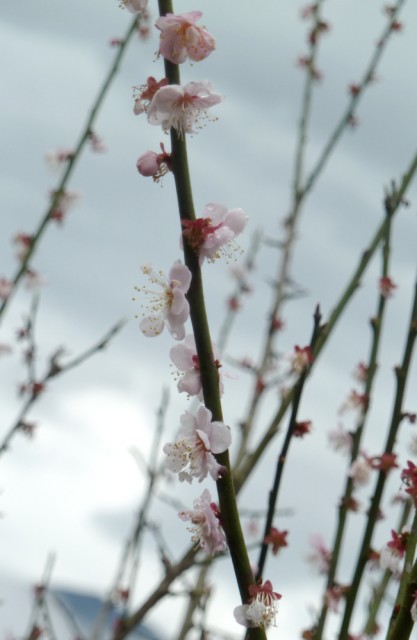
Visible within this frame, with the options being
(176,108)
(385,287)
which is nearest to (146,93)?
(176,108)

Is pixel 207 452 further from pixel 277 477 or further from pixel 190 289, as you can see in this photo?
pixel 277 477

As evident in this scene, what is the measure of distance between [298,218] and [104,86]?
1831 mm

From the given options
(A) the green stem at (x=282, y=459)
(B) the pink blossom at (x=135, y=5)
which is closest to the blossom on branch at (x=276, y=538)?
(A) the green stem at (x=282, y=459)

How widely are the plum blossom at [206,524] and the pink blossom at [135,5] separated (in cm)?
94

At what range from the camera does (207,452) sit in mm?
1288

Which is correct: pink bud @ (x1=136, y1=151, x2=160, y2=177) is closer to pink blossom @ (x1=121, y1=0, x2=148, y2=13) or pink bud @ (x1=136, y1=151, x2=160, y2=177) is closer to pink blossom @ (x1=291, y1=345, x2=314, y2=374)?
pink blossom @ (x1=121, y1=0, x2=148, y2=13)

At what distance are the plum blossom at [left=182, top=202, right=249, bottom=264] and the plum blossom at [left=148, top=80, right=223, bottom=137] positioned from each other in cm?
15

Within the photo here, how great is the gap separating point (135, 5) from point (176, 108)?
30 cm

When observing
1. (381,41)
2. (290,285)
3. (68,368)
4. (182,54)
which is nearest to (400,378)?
(182,54)

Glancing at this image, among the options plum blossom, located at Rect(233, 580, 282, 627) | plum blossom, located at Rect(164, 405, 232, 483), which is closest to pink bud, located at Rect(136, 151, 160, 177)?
plum blossom, located at Rect(164, 405, 232, 483)

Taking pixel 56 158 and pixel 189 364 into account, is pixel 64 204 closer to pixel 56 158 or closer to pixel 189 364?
pixel 56 158

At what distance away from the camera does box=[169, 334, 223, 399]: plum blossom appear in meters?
1.33

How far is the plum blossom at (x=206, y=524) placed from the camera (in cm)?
133

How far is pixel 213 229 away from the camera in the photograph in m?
1.35
